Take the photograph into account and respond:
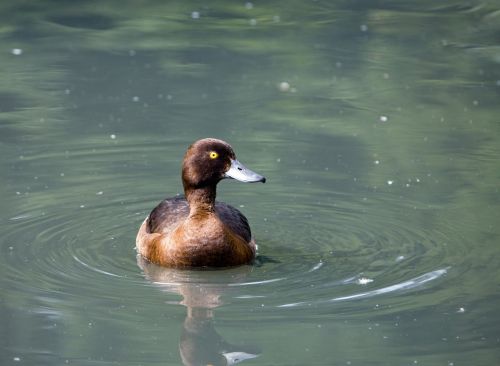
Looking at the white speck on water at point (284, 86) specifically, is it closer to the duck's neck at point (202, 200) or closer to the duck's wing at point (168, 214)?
the duck's wing at point (168, 214)

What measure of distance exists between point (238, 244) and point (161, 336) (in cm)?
160

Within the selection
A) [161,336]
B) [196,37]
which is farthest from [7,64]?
[161,336]

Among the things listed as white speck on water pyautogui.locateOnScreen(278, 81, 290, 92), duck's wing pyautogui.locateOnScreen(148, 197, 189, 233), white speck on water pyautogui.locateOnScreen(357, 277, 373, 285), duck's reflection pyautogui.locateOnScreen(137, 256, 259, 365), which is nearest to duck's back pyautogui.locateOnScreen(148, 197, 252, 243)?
duck's wing pyautogui.locateOnScreen(148, 197, 189, 233)

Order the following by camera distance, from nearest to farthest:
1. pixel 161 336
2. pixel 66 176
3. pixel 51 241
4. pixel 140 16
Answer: pixel 161 336 → pixel 51 241 → pixel 66 176 → pixel 140 16

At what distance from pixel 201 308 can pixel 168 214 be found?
1.56m

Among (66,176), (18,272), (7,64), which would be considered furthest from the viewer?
(7,64)

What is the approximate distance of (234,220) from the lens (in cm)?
953

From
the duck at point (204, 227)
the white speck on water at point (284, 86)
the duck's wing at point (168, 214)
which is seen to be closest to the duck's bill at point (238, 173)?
the duck at point (204, 227)

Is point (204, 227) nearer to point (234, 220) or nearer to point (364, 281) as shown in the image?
point (234, 220)

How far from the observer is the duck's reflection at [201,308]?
7480 mm

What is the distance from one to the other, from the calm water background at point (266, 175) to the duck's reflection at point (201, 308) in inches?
0.8

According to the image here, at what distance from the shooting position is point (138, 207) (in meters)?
10.5

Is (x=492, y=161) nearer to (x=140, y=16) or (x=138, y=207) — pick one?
(x=138, y=207)

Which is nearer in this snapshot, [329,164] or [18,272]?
[18,272]
